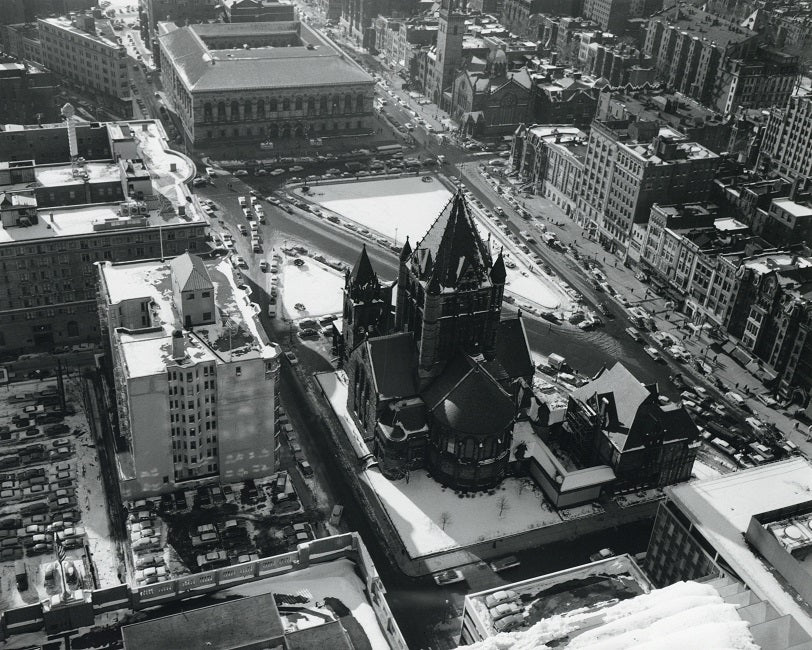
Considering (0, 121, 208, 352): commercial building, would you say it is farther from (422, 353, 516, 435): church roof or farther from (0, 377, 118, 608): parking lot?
(422, 353, 516, 435): church roof

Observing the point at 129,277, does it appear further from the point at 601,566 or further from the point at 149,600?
the point at 601,566

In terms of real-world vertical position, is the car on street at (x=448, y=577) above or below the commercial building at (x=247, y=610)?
below

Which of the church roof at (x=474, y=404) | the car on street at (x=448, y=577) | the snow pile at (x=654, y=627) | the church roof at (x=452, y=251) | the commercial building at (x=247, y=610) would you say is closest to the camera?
the snow pile at (x=654, y=627)

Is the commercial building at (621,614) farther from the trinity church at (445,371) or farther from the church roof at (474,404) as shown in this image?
the trinity church at (445,371)

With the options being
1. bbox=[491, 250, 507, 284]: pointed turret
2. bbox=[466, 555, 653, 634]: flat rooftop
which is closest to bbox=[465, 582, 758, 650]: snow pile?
bbox=[466, 555, 653, 634]: flat rooftop

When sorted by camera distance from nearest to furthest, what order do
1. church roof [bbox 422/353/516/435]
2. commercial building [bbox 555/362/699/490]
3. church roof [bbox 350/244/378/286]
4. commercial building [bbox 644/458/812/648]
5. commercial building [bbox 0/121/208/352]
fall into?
commercial building [bbox 644/458/812/648] → church roof [bbox 422/353/516/435] → commercial building [bbox 555/362/699/490] → church roof [bbox 350/244/378/286] → commercial building [bbox 0/121/208/352]

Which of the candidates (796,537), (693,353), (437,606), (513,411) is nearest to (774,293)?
(693,353)

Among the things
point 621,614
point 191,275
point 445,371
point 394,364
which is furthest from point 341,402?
point 621,614

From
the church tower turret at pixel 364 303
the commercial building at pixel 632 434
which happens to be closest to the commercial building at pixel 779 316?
the commercial building at pixel 632 434
